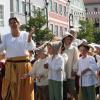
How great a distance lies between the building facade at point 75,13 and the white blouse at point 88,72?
5511 cm

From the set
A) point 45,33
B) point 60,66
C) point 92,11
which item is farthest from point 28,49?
point 92,11

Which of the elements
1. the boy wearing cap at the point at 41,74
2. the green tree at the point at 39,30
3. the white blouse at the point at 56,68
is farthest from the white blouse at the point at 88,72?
the green tree at the point at 39,30

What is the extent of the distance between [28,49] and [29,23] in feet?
112

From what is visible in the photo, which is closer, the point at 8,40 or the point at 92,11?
the point at 8,40

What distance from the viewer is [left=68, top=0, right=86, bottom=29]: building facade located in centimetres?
6712

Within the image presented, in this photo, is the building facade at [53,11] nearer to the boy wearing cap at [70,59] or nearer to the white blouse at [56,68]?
the boy wearing cap at [70,59]

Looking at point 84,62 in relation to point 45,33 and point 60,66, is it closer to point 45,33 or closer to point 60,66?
point 60,66

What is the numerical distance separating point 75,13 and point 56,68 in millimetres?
59760

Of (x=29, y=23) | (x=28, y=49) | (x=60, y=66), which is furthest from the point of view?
(x=29, y=23)

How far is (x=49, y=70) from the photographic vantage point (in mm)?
10578

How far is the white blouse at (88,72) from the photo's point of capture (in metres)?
10.5

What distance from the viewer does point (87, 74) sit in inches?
413

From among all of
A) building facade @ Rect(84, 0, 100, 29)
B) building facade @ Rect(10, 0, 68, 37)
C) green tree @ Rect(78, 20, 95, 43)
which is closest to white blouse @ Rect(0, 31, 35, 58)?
building facade @ Rect(10, 0, 68, 37)

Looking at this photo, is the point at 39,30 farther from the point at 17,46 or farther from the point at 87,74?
the point at 17,46
